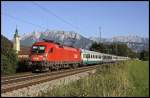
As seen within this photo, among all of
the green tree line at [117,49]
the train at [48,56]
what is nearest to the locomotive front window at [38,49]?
the train at [48,56]

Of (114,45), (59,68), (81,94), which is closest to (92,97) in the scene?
(81,94)

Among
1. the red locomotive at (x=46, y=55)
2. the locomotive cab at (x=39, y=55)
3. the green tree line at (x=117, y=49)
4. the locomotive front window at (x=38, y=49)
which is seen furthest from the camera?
the green tree line at (x=117, y=49)

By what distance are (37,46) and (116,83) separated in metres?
22.7

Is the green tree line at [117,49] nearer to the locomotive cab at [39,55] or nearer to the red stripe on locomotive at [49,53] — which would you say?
the red stripe on locomotive at [49,53]

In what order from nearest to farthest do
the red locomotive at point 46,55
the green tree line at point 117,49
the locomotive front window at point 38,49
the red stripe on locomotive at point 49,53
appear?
1. the red locomotive at point 46,55
2. the red stripe on locomotive at point 49,53
3. the locomotive front window at point 38,49
4. the green tree line at point 117,49

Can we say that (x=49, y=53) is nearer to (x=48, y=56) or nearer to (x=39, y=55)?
(x=48, y=56)

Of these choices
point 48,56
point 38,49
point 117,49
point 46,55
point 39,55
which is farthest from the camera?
point 117,49

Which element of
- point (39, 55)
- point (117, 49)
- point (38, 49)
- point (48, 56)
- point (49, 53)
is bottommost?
point (48, 56)

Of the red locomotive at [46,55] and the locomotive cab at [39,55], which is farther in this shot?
the red locomotive at [46,55]

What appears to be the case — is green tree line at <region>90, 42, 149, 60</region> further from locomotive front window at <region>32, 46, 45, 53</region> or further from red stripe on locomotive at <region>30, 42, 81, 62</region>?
locomotive front window at <region>32, 46, 45, 53</region>

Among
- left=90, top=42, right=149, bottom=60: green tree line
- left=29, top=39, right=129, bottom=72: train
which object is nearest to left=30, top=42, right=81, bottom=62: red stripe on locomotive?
left=29, top=39, right=129, bottom=72: train

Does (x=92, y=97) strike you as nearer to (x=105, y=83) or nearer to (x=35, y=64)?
(x=105, y=83)

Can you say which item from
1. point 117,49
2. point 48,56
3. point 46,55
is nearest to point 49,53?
point 48,56

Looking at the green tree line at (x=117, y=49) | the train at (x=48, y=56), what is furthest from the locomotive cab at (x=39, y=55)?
the green tree line at (x=117, y=49)
